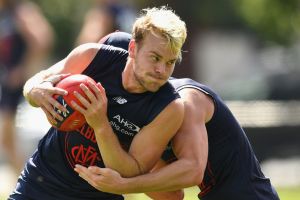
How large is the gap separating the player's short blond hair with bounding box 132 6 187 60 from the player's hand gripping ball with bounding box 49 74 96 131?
0.43 metres

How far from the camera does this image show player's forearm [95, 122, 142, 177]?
5969 millimetres

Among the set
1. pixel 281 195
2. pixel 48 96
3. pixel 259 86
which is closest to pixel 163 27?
pixel 48 96

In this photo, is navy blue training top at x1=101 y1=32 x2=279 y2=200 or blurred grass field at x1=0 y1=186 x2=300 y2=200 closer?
navy blue training top at x1=101 y1=32 x2=279 y2=200

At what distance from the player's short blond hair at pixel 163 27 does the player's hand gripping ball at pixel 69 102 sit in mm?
426

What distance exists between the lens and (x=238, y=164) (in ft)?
21.4

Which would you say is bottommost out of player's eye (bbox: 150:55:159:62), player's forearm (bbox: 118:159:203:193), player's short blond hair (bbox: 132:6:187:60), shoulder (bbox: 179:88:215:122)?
player's forearm (bbox: 118:159:203:193)

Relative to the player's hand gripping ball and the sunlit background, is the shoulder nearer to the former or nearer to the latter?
the player's hand gripping ball

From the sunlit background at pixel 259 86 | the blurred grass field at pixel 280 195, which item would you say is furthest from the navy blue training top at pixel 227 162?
the blurred grass field at pixel 280 195

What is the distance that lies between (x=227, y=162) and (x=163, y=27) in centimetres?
105

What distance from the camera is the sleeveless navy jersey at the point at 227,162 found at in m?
6.45

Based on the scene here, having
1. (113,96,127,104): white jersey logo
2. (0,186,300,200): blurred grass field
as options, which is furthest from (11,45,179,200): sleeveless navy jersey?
(0,186,300,200): blurred grass field

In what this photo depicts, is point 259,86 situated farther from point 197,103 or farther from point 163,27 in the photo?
point 163,27

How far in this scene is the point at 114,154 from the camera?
5.96 meters

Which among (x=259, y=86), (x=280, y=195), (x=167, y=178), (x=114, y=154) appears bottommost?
(x=280, y=195)
